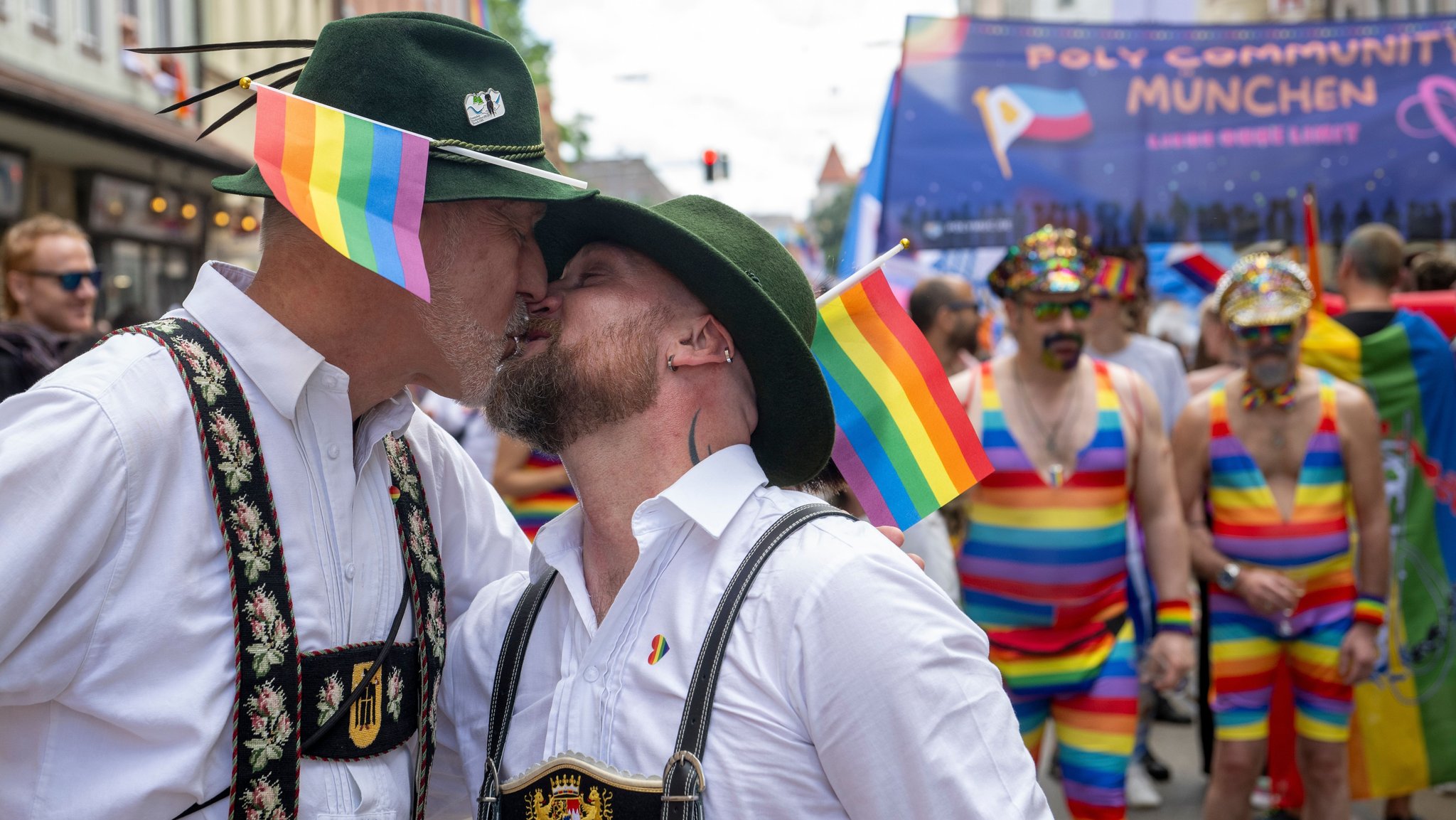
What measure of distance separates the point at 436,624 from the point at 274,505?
39cm

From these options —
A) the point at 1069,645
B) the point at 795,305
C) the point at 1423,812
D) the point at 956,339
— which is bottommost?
the point at 1423,812

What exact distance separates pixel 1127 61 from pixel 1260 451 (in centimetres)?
284

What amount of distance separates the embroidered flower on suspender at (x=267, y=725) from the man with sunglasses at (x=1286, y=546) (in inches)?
153

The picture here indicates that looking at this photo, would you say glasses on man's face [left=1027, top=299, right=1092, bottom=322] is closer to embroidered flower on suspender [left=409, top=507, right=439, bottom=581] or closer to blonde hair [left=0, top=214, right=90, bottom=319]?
embroidered flower on suspender [left=409, top=507, right=439, bottom=581]

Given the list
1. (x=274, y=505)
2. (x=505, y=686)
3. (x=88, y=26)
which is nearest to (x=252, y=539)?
(x=274, y=505)

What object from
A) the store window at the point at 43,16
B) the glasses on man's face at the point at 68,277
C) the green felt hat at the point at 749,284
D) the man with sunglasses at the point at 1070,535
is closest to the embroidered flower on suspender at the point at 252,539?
the green felt hat at the point at 749,284

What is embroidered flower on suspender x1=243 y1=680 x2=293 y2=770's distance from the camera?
1746 millimetres

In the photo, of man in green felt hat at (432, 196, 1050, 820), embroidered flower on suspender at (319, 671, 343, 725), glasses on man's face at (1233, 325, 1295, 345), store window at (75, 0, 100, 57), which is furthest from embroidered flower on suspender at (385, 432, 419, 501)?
store window at (75, 0, 100, 57)

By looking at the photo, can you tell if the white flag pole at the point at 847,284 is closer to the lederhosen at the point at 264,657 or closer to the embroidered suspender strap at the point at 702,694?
the embroidered suspender strap at the point at 702,694

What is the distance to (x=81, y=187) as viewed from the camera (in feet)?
41.3

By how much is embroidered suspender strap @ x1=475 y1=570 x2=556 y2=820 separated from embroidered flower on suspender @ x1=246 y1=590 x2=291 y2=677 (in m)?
0.37

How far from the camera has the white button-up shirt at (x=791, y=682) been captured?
168 cm

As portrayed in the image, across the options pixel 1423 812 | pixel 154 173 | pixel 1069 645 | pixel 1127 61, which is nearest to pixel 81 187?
pixel 154 173

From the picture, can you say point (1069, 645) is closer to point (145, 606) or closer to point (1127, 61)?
point (145, 606)
